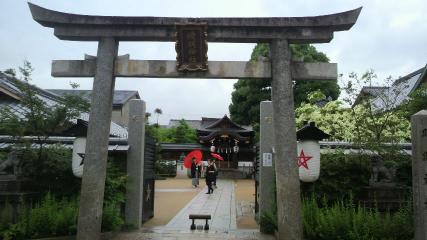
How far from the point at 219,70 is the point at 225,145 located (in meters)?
35.6

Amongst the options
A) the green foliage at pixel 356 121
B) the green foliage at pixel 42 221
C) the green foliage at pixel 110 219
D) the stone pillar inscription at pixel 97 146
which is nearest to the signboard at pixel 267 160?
the green foliage at pixel 356 121

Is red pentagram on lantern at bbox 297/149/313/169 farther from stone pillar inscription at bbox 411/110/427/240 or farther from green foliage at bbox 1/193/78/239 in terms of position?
green foliage at bbox 1/193/78/239

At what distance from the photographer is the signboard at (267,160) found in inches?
480

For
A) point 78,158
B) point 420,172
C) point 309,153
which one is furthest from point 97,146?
point 420,172

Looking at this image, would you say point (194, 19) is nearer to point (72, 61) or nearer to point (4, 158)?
point (72, 61)

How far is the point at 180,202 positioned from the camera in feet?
63.8

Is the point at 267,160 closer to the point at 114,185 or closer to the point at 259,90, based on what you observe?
the point at 114,185

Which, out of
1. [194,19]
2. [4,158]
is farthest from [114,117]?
[194,19]

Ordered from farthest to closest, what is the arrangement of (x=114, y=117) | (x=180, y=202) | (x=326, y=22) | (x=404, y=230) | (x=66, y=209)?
(x=114, y=117), (x=180, y=202), (x=66, y=209), (x=326, y=22), (x=404, y=230)

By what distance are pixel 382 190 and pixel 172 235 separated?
18.7 feet

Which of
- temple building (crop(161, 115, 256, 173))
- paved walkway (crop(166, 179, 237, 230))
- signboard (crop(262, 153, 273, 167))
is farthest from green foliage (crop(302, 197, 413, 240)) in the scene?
temple building (crop(161, 115, 256, 173))

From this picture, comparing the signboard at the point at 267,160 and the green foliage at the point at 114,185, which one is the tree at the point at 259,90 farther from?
the green foliage at the point at 114,185

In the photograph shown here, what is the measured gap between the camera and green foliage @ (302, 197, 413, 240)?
8.38 m

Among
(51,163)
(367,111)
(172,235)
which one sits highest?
(367,111)
